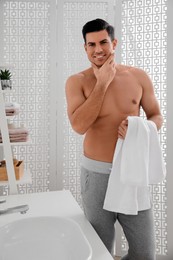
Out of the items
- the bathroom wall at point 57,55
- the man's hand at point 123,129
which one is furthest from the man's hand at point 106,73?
the bathroom wall at point 57,55

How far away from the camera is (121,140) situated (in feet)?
4.98

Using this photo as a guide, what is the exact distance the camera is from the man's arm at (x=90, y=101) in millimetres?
1530

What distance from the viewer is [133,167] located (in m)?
1.46

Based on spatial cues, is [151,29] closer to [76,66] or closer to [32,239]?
[76,66]

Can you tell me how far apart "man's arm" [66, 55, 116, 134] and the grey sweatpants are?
23cm

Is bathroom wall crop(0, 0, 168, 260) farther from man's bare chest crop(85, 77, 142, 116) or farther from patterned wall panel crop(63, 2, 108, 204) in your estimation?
man's bare chest crop(85, 77, 142, 116)

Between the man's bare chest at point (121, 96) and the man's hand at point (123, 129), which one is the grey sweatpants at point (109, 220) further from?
the man's bare chest at point (121, 96)

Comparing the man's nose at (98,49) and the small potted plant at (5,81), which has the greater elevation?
the man's nose at (98,49)

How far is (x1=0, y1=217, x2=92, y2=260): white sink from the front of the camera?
121 cm

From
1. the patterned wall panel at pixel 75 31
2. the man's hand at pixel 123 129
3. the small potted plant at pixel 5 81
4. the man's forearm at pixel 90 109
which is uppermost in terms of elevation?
the patterned wall panel at pixel 75 31

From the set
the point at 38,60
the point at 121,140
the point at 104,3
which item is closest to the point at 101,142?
the point at 121,140

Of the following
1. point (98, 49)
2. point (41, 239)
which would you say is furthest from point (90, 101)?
point (41, 239)

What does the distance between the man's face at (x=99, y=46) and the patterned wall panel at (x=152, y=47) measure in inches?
35.9

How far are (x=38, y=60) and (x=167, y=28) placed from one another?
1.00 meters
